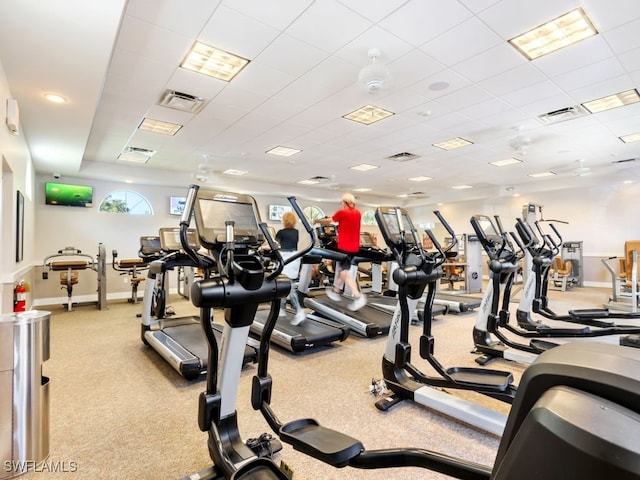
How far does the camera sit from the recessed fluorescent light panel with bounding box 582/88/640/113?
4.42 m

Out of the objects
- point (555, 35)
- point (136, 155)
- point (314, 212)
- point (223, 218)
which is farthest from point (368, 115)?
point (314, 212)

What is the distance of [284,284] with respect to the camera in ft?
6.13

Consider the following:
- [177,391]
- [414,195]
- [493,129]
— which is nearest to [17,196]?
[177,391]

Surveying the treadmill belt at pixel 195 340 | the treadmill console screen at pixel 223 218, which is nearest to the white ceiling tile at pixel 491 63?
the treadmill console screen at pixel 223 218

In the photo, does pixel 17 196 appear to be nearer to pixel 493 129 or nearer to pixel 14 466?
pixel 14 466

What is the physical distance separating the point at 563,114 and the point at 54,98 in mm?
6583

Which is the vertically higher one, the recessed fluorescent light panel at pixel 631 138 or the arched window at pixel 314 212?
the recessed fluorescent light panel at pixel 631 138

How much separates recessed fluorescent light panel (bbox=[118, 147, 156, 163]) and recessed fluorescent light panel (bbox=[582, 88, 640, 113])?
24.7ft

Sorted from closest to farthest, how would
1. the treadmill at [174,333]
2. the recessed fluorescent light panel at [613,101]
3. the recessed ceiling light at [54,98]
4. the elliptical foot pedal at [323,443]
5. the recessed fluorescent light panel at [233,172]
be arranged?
the elliptical foot pedal at [323,443] → the treadmill at [174,333] → the recessed ceiling light at [54,98] → the recessed fluorescent light panel at [613,101] → the recessed fluorescent light panel at [233,172]

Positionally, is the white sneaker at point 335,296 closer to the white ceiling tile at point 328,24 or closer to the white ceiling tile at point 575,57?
the white ceiling tile at point 328,24

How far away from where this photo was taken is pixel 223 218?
2035 millimetres

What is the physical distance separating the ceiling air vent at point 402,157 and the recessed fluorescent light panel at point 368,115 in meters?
2.03

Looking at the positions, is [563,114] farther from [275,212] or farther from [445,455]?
[275,212]

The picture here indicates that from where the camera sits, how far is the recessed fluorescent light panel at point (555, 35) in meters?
2.95
